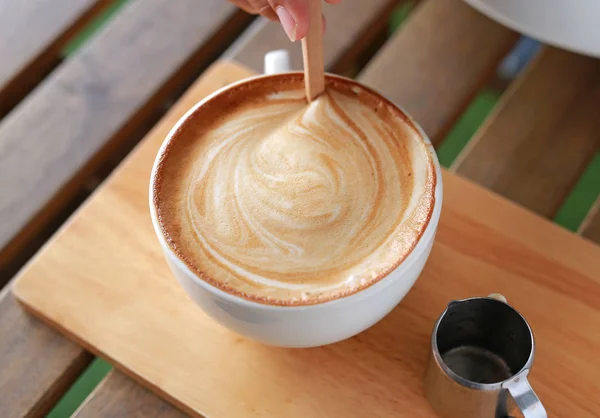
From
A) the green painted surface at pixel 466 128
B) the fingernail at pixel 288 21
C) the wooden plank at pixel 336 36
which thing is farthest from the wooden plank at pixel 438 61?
the green painted surface at pixel 466 128

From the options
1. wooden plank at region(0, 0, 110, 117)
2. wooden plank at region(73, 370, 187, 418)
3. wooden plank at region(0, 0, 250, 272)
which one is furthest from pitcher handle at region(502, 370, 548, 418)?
wooden plank at region(0, 0, 110, 117)

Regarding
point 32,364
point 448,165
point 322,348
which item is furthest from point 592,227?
point 32,364

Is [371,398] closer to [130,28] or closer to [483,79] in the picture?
[483,79]

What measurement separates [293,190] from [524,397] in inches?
10.0

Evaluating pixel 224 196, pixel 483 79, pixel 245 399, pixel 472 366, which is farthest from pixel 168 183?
pixel 483 79

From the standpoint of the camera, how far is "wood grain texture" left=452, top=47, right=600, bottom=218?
838mm

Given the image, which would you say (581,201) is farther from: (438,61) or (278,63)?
(278,63)

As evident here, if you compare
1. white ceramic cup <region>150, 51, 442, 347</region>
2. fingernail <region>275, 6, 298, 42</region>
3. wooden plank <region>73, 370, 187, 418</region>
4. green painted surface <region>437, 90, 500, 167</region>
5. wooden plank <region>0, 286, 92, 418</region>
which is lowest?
green painted surface <region>437, 90, 500, 167</region>

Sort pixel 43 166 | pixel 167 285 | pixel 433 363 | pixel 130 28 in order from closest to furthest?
pixel 433 363, pixel 167 285, pixel 43 166, pixel 130 28

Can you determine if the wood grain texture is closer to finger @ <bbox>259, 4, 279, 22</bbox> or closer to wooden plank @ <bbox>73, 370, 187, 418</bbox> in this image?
finger @ <bbox>259, 4, 279, 22</bbox>

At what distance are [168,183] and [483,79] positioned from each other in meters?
0.47

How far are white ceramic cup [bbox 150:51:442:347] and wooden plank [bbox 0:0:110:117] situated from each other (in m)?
0.42

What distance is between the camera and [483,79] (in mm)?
916

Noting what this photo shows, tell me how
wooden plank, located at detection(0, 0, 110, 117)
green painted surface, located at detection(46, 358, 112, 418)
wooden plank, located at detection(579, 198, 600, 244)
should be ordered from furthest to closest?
green painted surface, located at detection(46, 358, 112, 418) < wooden plank, located at detection(0, 0, 110, 117) < wooden plank, located at detection(579, 198, 600, 244)
